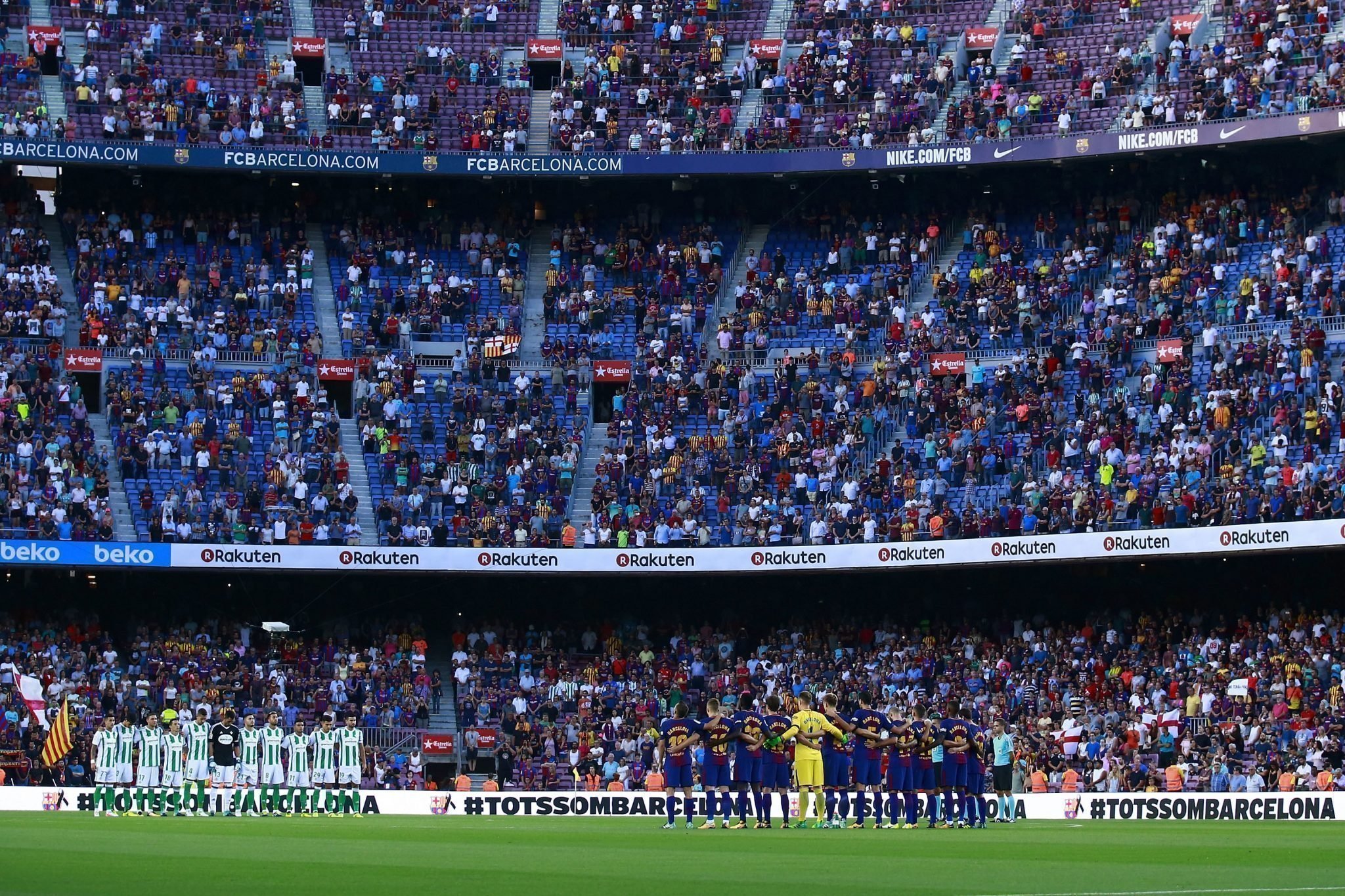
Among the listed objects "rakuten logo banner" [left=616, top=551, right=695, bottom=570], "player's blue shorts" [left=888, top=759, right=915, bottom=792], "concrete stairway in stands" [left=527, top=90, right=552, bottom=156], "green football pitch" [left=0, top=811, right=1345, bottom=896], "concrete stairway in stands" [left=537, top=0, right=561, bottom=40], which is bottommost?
"green football pitch" [left=0, top=811, right=1345, bottom=896]

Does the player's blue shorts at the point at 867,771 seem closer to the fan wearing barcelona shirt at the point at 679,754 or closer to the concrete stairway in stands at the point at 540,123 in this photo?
the fan wearing barcelona shirt at the point at 679,754

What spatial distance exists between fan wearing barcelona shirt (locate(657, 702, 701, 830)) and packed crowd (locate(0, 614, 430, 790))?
16.8 m

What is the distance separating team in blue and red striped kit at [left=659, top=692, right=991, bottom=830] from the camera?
91.4 feet

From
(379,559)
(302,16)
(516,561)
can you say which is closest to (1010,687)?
(516,561)

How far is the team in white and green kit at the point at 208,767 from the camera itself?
114 feet

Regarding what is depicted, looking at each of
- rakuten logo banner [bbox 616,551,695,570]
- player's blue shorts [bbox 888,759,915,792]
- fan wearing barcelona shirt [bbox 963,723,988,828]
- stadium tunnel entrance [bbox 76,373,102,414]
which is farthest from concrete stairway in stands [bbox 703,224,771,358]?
player's blue shorts [bbox 888,759,915,792]

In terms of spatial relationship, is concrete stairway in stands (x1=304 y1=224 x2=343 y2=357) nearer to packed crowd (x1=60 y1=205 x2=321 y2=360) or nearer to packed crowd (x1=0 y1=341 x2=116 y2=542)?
packed crowd (x1=60 y1=205 x2=321 y2=360)

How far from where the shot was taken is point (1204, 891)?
656 inches

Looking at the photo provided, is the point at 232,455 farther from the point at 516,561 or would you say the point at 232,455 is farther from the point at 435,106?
the point at 435,106

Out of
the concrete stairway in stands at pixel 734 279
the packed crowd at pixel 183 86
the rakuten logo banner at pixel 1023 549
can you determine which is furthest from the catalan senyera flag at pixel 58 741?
the concrete stairway in stands at pixel 734 279

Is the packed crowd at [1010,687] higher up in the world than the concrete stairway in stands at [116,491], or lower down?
lower down

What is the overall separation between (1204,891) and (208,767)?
2239cm

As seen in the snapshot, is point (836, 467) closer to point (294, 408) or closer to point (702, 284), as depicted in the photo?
point (702, 284)

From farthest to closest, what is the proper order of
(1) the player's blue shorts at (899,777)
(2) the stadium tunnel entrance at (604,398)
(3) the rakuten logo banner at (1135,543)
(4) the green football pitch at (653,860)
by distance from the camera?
(2) the stadium tunnel entrance at (604,398) < (3) the rakuten logo banner at (1135,543) < (1) the player's blue shorts at (899,777) < (4) the green football pitch at (653,860)
